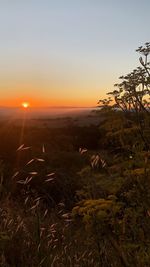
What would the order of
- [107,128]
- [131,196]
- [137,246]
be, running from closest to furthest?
[137,246] → [131,196] → [107,128]

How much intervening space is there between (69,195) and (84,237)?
22.6 ft

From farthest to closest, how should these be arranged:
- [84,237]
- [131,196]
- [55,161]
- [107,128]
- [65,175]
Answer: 1. [55,161]
2. [65,175]
3. [84,237]
4. [107,128]
5. [131,196]

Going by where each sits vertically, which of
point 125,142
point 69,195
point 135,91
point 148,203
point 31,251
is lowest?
point 69,195

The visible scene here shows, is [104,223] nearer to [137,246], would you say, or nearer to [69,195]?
[137,246]

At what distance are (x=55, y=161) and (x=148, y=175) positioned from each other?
1303cm

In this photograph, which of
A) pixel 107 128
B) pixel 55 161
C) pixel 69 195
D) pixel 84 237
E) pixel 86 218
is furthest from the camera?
pixel 55 161

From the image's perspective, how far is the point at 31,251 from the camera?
15.1 feet

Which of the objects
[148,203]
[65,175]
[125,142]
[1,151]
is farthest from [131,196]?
[1,151]

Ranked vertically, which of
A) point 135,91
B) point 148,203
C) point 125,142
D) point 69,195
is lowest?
point 69,195

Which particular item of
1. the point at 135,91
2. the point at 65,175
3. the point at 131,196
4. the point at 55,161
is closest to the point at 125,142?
the point at 135,91

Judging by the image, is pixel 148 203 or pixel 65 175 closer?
pixel 148 203

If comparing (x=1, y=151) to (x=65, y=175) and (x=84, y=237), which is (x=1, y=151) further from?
(x=84, y=237)

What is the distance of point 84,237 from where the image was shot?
6.45 meters

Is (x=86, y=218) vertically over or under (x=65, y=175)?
over
